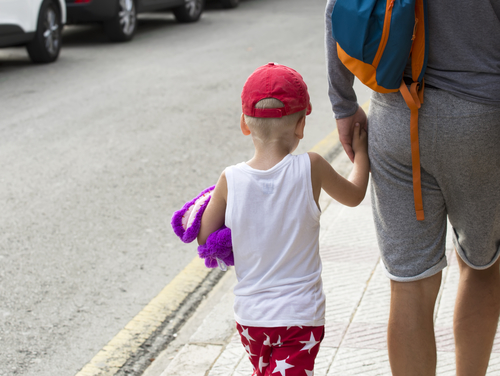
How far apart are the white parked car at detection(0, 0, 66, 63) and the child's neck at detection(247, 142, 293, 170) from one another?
23.8ft

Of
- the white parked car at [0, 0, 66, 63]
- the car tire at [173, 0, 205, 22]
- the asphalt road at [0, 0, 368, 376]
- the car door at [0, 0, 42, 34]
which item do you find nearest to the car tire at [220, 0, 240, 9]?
the car tire at [173, 0, 205, 22]

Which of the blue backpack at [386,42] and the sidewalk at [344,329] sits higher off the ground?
the blue backpack at [386,42]

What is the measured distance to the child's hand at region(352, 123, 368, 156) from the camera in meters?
1.99

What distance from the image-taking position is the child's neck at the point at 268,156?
6.00ft

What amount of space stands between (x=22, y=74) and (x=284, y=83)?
7.65m

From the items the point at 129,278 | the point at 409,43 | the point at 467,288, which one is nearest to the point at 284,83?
the point at 409,43

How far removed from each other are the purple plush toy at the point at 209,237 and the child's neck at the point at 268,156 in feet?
0.68

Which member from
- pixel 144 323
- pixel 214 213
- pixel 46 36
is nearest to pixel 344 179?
pixel 214 213

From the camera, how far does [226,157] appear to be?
539 cm

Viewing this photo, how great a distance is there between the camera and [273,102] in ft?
5.84

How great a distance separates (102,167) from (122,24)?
647 centimetres

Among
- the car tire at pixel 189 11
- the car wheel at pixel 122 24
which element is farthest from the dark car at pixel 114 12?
the car tire at pixel 189 11

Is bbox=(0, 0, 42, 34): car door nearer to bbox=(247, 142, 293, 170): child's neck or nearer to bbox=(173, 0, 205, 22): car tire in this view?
bbox=(173, 0, 205, 22): car tire

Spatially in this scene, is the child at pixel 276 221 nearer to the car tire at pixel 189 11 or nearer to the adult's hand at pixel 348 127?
the adult's hand at pixel 348 127
